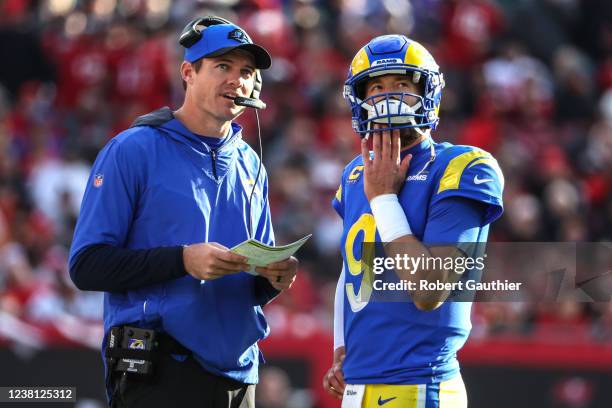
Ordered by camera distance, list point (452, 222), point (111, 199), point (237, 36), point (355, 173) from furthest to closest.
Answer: point (237, 36)
point (355, 173)
point (111, 199)
point (452, 222)

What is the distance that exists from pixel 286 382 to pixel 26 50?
20.6 feet

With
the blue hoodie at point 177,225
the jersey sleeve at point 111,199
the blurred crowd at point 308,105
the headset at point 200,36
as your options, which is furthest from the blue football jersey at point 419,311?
the blurred crowd at point 308,105

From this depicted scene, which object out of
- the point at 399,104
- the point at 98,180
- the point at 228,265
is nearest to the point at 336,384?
the point at 228,265

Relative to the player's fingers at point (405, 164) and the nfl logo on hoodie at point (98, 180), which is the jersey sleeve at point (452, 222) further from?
the nfl logo on hoodie at point (98, 180)

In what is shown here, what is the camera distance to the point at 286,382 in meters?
9.05

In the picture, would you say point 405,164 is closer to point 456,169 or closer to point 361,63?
point 456,169

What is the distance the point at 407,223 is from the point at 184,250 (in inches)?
36.0

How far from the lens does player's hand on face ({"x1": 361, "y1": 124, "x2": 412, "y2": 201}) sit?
455 centimetres

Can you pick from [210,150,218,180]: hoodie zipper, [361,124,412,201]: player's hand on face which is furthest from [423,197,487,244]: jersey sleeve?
[210,150,218,180]: hoodie zipper

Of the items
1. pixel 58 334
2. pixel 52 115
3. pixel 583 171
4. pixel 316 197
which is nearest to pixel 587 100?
pixel 583 171

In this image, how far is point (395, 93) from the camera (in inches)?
181

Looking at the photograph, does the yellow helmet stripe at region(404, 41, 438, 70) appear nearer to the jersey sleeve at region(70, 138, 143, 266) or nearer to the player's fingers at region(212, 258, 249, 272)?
the player's fingers at region(212, 258, 249, 272)

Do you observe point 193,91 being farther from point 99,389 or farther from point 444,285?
point 99,389

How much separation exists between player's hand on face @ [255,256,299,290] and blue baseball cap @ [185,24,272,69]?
2.96ft
